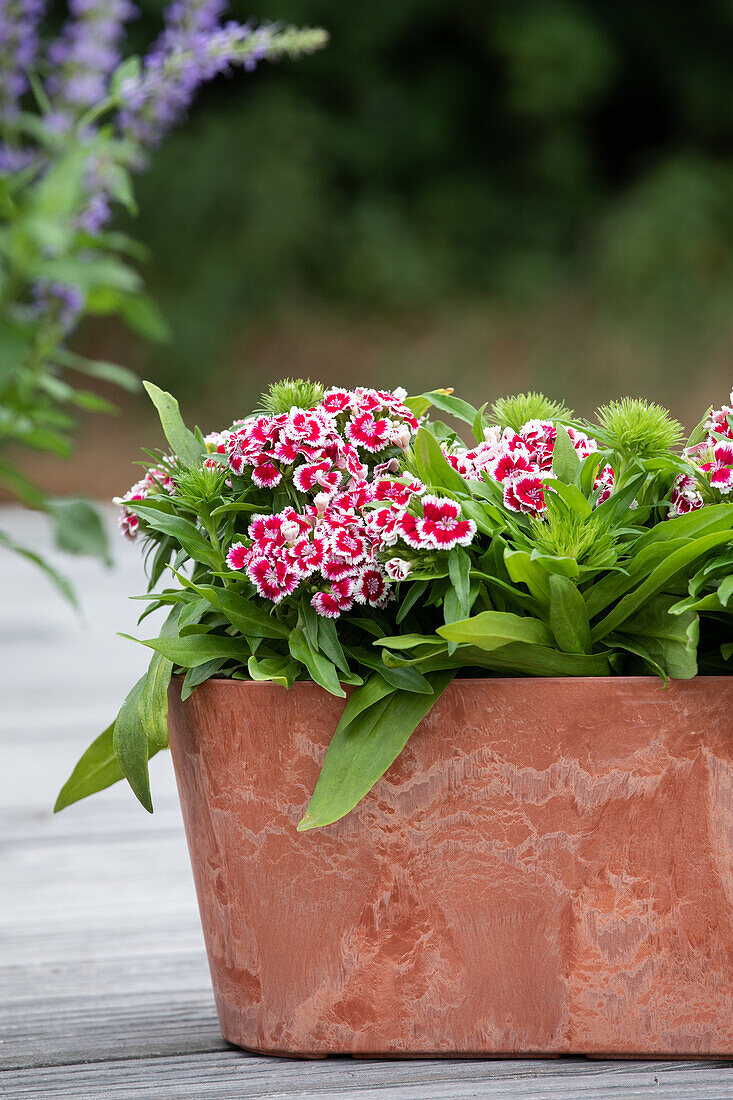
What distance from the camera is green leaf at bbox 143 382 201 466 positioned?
0.88 metres

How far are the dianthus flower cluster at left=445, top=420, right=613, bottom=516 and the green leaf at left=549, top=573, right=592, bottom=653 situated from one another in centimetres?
7

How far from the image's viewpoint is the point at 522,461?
2.68 feet

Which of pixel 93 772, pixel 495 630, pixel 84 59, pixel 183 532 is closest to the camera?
pixel 495 630

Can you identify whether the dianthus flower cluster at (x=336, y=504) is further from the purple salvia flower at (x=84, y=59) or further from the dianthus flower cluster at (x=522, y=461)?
the purple salvia flower at (x=84, y=59)

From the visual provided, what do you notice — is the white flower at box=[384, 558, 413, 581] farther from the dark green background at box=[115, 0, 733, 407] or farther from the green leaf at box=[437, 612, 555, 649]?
the dark green background at box=[115, 0, 733, 407]

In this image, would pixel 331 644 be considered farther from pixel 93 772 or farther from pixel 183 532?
pixel 93 772

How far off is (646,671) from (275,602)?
233 millimetres

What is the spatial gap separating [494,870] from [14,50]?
67.3 inches

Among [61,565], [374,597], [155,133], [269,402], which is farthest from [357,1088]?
[61,565]

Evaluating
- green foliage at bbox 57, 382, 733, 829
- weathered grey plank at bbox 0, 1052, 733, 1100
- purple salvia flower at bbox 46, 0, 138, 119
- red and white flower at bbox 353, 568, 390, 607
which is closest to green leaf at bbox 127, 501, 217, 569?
green foliage at bbox 57, 382, 733, 829

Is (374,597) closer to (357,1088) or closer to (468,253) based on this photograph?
(357,1088)

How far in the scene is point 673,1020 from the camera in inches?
31.4

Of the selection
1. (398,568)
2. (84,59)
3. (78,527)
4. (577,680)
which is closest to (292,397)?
(398,568)

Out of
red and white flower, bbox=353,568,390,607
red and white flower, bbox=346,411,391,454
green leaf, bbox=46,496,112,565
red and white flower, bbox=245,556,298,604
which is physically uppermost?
green leaf, bbox=46,496,112,565
